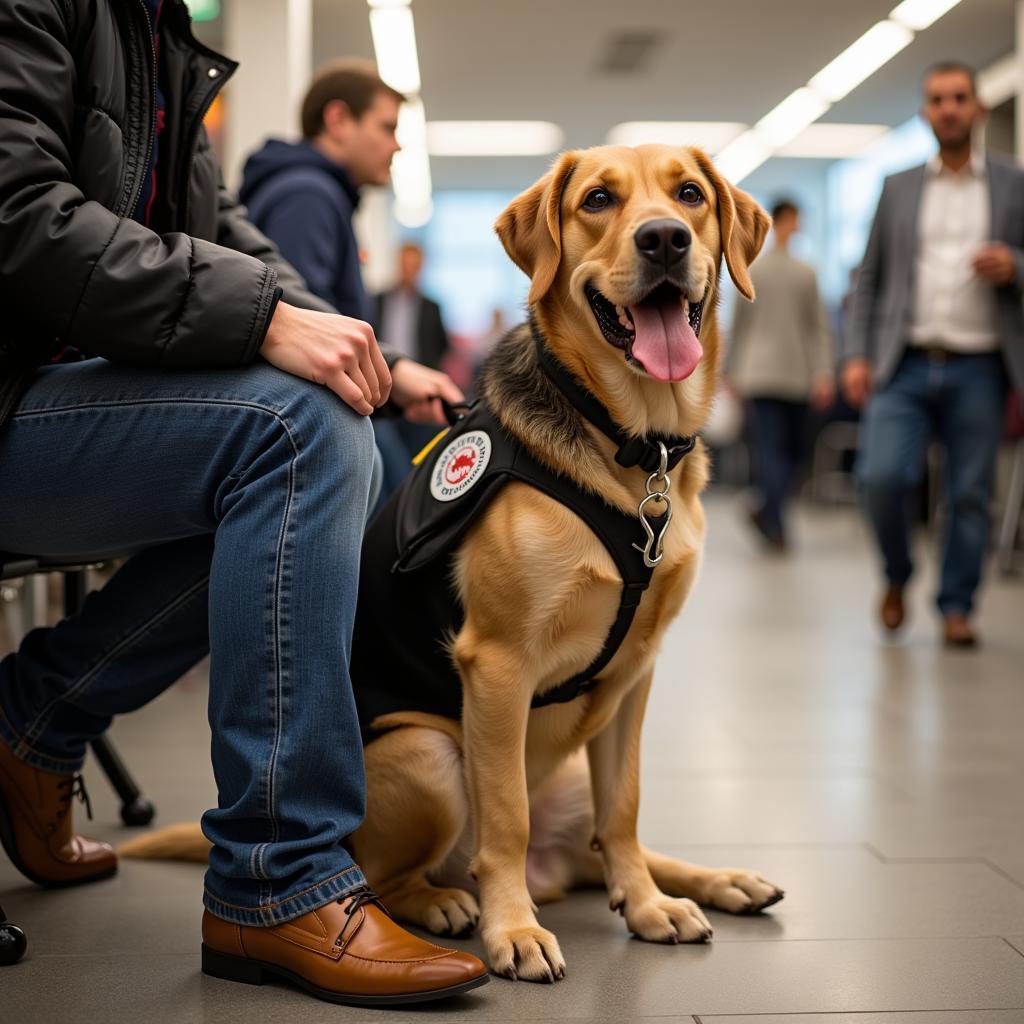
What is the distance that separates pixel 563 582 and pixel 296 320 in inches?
21.1

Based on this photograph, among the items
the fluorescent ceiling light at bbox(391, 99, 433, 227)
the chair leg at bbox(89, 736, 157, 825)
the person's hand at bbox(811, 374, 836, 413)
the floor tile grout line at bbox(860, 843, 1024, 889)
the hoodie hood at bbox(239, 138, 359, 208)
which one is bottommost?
the floor tile grout line at bbox(860, 843, 1024, 889)

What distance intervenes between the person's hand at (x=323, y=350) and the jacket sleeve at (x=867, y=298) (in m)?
3.93

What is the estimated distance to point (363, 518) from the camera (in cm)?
172

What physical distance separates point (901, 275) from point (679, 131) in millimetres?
10858

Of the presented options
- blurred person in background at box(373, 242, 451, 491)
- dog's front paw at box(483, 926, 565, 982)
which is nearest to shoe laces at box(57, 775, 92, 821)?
dog's front paw at box(483, 926, 565, 982)

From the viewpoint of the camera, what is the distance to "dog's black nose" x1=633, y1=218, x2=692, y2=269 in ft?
6.08

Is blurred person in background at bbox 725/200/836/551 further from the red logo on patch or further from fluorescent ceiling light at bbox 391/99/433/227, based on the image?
the red logo on patch

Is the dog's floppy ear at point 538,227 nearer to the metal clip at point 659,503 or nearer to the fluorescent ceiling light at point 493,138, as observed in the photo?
the metal clip at point 659,503

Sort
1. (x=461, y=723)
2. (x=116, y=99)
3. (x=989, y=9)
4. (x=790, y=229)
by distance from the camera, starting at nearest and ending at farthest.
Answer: (x=116, y=99) < (x=461, y=723) < (x=790, y=229) < (x=989, y=9)

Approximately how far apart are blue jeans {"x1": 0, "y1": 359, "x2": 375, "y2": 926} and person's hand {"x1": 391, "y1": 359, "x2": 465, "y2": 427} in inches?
23.2

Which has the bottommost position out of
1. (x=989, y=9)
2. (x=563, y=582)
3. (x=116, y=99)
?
(x=563, y=582)

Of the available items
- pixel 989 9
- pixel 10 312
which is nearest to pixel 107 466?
pixel 10 312

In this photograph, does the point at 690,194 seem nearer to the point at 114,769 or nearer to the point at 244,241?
the point at 244,241

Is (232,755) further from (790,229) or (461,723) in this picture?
(790,229)
